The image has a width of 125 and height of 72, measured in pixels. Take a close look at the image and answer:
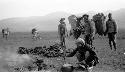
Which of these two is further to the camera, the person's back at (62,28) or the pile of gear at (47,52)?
the person's back at (62,28)

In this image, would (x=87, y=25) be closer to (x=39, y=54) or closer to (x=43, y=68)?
(x=39, y=54)

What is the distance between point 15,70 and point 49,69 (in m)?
1.58

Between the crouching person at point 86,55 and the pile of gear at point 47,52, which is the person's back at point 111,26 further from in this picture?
the crouching person at point 86,55

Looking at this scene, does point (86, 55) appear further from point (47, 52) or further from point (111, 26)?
point (111, 26)

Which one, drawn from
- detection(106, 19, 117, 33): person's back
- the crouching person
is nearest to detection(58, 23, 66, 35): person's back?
detection(106, 19, 117, 33): person's back

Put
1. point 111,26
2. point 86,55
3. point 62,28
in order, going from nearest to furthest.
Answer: point 86,55
point 111,26
point 62,28

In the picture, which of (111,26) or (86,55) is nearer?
(86,55)

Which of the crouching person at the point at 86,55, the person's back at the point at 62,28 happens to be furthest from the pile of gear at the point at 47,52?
the crouching person at the point at 86,55

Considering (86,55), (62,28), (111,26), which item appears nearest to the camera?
(86,55)

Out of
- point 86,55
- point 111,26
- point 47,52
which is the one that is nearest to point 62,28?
point 47,52

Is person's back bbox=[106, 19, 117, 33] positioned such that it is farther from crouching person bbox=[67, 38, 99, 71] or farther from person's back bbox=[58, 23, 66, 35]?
crouching person bbox=[67, 38, 99, 71]

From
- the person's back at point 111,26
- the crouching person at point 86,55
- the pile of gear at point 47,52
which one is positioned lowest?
the pile of gear at point 47,52

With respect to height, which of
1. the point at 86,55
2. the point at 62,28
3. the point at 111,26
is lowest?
the point at 86,55

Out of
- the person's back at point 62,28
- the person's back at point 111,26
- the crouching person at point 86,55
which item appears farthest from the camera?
the person's back at point 62,28
